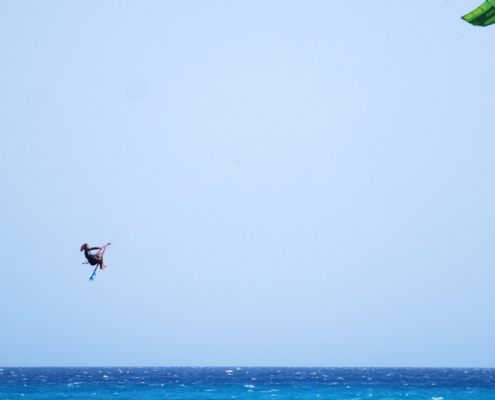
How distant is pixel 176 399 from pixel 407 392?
91.3ft

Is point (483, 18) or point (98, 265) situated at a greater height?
point (483, 18)

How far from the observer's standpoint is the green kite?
67.5ft

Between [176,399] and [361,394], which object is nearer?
[176,399]

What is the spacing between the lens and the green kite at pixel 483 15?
2058 cm

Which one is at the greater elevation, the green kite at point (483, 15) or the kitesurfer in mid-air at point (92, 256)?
the green kite at point (483, 15)

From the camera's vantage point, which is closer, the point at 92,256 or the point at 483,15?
the point at 92,256

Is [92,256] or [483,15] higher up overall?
[483,15]

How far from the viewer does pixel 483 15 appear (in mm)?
20828

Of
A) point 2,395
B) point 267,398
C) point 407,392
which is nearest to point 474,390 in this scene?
point 407,392

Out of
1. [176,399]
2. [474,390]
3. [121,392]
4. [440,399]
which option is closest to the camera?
[176,399]

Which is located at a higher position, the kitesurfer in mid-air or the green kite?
the green kite

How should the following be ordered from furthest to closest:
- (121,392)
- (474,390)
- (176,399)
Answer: (474,390)
(121,392)
(176,399)

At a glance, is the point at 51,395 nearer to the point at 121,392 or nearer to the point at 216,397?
the point at 121,392

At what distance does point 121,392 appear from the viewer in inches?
2817
